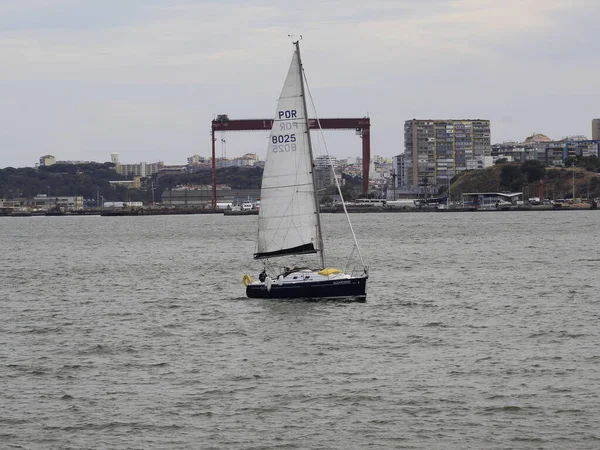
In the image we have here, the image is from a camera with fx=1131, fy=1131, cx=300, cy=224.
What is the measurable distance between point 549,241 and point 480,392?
55.5 meters

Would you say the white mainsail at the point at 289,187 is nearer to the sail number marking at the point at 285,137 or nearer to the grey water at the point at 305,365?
the sail number marking at the point at 285,137

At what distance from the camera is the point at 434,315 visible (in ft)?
107

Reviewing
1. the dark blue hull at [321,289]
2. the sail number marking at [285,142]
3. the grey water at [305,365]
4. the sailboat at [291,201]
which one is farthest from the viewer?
the sail number marking at [285,142]

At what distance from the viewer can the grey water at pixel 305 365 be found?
61.3 feet

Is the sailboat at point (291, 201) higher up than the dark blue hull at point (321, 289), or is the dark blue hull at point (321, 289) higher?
the sailboat at point (291, 201)

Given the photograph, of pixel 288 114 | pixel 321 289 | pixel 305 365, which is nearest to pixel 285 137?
pixel 288 114

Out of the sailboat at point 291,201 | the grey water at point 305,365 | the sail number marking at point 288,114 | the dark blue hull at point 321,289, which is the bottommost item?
the grey water at point 305,365

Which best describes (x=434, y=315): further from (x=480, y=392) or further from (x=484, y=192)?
(x=484, y=192)

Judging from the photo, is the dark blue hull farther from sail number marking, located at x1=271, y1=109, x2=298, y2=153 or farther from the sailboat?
sail number marking, located at x1=271, y1=109, x2=298, y2=153

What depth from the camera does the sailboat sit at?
3444 centimetres

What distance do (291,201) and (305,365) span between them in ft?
38.3

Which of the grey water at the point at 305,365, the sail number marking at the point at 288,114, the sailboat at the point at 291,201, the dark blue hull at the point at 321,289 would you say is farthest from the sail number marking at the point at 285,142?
the grey water at the point at 305,365

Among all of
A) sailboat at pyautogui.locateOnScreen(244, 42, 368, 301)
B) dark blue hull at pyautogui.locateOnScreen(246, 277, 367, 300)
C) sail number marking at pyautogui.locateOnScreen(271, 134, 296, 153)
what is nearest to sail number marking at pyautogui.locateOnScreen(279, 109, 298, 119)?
sailboat at pyautogui.locateOnScreen(244, 42, 368, 301)

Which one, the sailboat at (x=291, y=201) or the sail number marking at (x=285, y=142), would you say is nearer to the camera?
the sailboat at (x=291, y=201)
